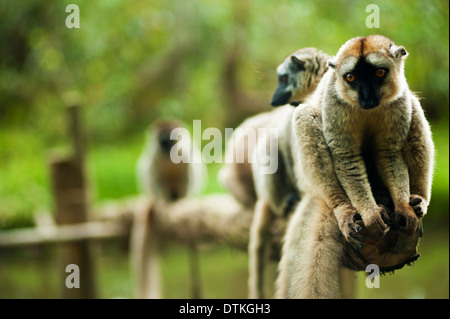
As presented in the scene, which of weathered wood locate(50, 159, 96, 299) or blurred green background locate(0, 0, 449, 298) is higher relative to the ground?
blurred green background locate(0, 0, 449, 298)

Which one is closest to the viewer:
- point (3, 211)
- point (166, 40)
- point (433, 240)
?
point (433, 240)

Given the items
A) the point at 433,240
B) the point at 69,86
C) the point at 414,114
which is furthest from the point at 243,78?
the point at 414,114

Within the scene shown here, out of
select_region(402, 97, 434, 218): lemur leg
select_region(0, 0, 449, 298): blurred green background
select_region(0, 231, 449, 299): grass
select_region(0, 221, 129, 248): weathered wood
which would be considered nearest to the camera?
select_region(402, 97, 434, 218): lemur leg

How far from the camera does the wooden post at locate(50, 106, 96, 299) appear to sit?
4.09 metres

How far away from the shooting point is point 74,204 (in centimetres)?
429

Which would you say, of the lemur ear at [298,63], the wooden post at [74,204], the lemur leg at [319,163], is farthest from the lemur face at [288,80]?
the wooden post at [74,204]

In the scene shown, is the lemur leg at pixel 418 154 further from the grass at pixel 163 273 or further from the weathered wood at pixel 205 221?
the weathered wood at pixel 205 221

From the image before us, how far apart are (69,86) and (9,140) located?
818 millimetres

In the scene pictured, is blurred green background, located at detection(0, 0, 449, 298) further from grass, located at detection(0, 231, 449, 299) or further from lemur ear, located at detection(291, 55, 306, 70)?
lemur ear, located at detection(291, 55, 306, 70)

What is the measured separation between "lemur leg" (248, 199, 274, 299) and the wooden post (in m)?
1.97

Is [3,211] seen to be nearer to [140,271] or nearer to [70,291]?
[70,291]

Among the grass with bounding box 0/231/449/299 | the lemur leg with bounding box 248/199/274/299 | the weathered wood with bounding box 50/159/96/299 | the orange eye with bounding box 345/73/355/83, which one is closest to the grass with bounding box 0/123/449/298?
the grass with bounding box 0/231/449/299

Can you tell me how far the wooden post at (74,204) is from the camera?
13.4 ft
